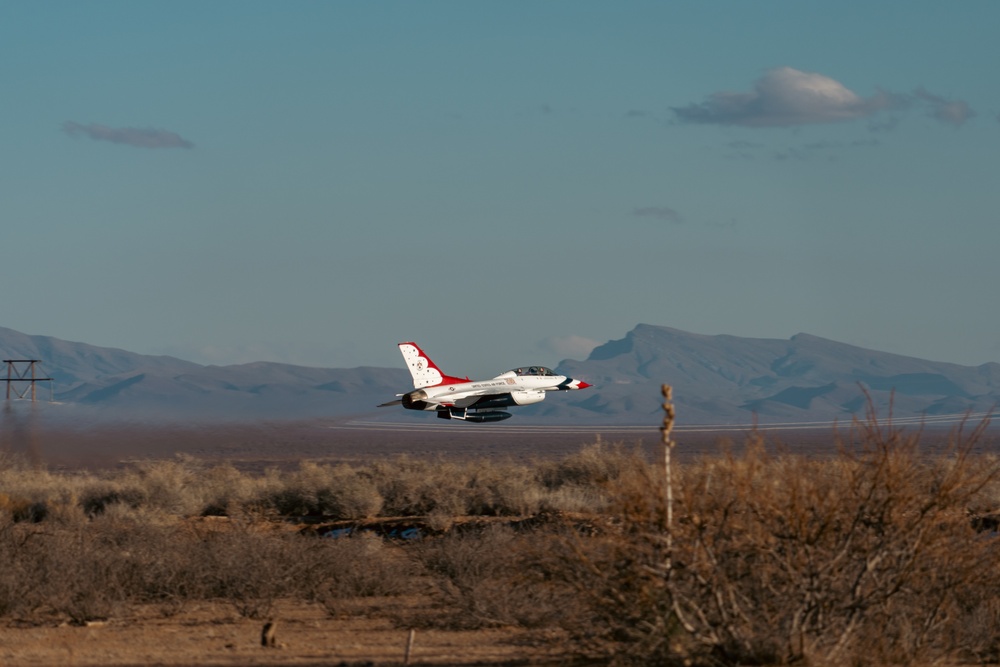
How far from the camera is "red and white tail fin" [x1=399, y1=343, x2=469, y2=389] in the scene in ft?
178

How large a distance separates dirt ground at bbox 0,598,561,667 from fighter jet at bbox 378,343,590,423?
2695 cm

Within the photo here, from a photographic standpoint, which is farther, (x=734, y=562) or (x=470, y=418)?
(x=470, y=418)

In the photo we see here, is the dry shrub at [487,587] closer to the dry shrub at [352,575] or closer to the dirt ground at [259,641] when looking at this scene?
the dirt ground at [259,641]

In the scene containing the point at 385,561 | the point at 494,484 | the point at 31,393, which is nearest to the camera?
the point at 385,561

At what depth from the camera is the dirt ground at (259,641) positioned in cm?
1883

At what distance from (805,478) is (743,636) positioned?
1835mm

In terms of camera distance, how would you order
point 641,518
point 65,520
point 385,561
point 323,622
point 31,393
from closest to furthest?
1. point 641,518
2. point 323,622
3. point 385,561
4. point 65,520
5. point 31,393

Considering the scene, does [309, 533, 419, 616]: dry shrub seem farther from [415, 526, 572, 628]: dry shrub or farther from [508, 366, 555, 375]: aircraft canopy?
[508, 366, 555, 375]: aircraft canopy

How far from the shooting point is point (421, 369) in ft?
179

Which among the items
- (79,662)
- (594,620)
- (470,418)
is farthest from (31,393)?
(594,620)

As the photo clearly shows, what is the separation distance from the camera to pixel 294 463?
90.8 metres

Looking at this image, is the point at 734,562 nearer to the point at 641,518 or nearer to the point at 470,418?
the point at 641,518

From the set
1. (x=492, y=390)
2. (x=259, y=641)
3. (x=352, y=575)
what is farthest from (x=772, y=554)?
(x=492, y=390)

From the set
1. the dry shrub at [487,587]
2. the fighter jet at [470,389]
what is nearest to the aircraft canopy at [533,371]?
the fighter jet at [470,389]
